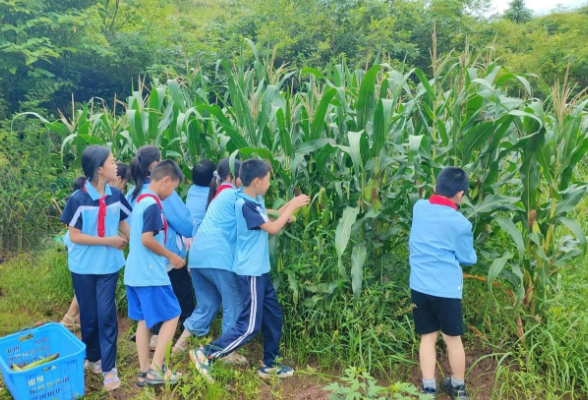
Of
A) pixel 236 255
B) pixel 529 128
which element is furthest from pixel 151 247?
pixel 529 128

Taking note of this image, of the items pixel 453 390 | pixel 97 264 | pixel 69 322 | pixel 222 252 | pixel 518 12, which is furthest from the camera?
pixel 518 12

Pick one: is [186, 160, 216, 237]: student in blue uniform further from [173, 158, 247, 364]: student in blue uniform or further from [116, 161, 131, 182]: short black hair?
[116, 161, 131, 182]: short black hair

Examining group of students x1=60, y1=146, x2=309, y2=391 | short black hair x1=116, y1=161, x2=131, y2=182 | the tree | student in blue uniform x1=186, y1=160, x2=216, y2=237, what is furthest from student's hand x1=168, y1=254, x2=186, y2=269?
the tree

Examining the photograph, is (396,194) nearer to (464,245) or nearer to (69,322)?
(464,245)

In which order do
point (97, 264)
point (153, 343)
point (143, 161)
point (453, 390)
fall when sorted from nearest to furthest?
point (453, 390)
point (97, 264)
point (143, 161)
point (153, 343)

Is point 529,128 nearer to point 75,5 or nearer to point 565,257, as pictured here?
point 565,257

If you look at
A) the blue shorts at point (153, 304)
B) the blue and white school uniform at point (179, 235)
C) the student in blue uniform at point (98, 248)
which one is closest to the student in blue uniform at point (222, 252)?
the blue and white school uniform at point (179, 235)

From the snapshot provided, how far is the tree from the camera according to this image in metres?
19.0

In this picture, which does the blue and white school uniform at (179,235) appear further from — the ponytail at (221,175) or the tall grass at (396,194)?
the tall grass at (396,194)

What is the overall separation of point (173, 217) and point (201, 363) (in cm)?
108

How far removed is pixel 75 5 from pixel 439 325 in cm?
929

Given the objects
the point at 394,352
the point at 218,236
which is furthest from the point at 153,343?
the point at 394,352

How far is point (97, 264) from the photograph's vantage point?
3199 mm

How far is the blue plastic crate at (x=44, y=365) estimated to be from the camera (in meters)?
2.83
